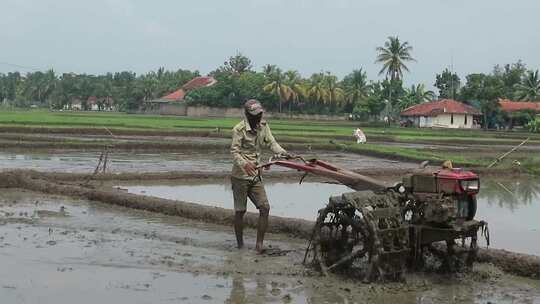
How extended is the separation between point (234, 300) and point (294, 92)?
70.3m

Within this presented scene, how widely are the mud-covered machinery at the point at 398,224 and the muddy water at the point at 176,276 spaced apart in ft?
0.68

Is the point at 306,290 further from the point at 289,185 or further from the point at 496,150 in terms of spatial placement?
the point at 496,150

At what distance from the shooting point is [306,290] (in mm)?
5383

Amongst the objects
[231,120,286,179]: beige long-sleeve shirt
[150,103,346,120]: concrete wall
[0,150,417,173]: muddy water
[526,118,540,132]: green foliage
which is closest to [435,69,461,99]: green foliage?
[150,103,346,120]: concrete wall

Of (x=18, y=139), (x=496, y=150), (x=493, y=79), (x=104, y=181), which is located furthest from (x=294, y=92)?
(x=104, y=181)

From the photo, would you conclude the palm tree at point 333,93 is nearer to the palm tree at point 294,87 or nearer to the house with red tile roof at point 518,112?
the palm tree at point 294,87

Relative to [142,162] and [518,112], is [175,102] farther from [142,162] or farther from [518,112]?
[142,162]

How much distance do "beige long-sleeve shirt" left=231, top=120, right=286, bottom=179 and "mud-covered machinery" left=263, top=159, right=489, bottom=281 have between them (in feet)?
2.37

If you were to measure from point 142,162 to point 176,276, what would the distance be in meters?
15.0

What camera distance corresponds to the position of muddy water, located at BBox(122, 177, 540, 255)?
8953mm

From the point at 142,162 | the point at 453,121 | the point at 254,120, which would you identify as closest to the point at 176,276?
the point at 254,120

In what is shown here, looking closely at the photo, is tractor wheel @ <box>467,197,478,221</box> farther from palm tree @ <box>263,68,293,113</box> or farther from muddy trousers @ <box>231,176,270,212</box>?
palm tree @ <box>263,68,293,113</box>

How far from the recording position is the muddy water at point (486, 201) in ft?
29.4

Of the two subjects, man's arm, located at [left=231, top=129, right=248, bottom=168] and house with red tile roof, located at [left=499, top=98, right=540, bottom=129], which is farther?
house with red tile roof, located at [left=499, top=98, right=540, bottom=129]
